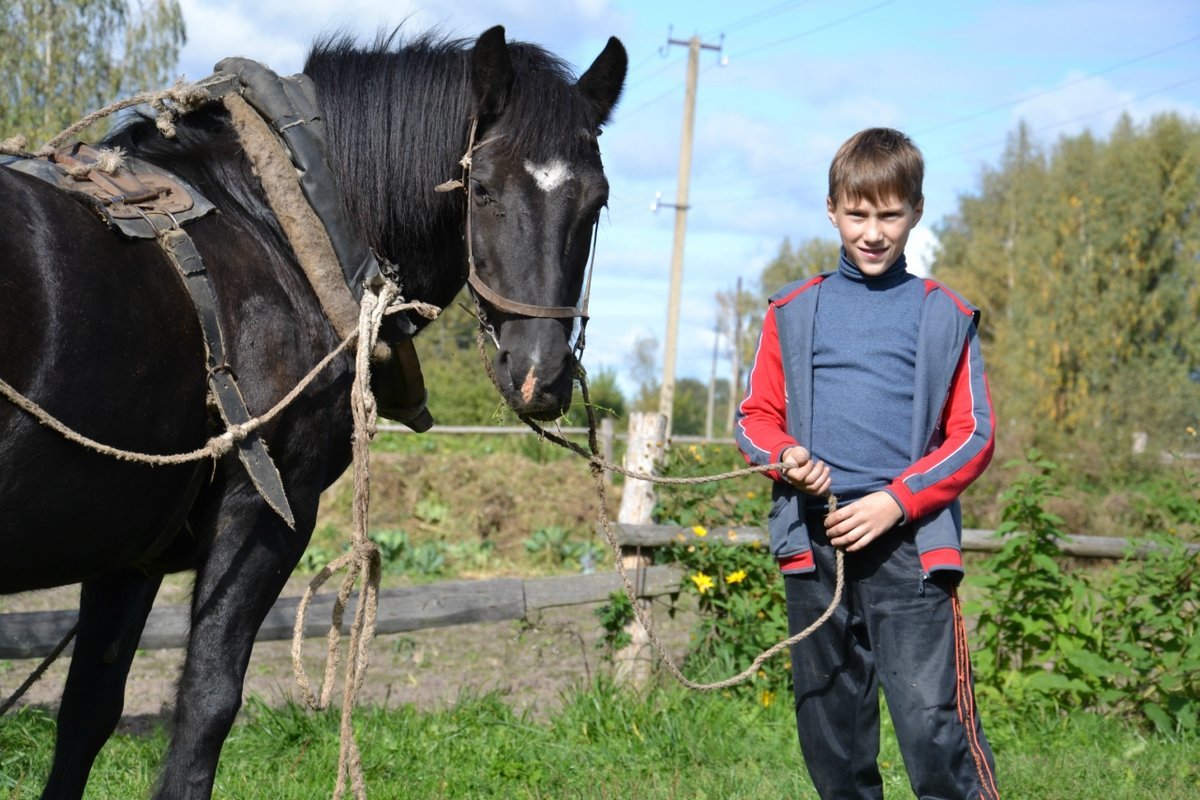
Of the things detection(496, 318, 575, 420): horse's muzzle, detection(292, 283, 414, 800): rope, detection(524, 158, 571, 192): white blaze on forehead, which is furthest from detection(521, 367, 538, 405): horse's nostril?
detection(524, 158, 571, 192): white blaze on forehead

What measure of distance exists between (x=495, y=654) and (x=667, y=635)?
1.14m

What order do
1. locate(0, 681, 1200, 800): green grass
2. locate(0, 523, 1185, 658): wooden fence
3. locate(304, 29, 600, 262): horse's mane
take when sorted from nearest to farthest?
locate(304, 29, 600, 262): horse's mane < locate(0, 681, 1200, 800): green grass < locate(0, 523, 1185, 658): wooden fence

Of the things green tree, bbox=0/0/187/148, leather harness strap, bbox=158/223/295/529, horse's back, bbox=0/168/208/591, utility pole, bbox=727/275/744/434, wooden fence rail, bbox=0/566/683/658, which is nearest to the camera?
horse's back, bbox=0/168/208/591

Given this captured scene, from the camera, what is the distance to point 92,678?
2.84 meters

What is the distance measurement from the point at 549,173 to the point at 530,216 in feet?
0.40

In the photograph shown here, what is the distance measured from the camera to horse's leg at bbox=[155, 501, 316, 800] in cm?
252

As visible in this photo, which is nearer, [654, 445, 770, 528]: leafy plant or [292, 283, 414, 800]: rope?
[292, 283, 414, 800]: rope

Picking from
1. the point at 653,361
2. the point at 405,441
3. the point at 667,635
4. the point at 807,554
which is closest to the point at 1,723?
the point at 807,554

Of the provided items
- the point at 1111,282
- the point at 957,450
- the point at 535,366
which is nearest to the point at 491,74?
the point at 535,366

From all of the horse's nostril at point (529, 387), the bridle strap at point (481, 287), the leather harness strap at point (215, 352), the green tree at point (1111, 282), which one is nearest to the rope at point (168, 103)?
the leather harness strap at point (215, 352)

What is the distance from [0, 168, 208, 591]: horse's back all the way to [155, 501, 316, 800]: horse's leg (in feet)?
0.49

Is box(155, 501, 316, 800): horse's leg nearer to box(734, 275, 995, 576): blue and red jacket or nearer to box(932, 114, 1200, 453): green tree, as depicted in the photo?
box(734, 275, 995, 576): blue and red jacket

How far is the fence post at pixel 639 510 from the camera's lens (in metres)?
5.57

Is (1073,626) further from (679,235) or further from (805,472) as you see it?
(679,235)
